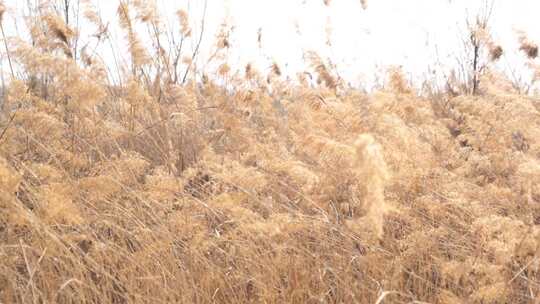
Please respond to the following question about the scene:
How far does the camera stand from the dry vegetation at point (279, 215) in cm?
202

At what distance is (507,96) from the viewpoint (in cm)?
288

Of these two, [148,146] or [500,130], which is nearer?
[500,130]

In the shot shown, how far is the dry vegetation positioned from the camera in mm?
2023

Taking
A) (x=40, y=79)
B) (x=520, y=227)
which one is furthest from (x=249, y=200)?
(x=40, y=79)

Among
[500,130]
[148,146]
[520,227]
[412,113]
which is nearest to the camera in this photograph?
[520,227]

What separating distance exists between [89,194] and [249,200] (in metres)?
0.67

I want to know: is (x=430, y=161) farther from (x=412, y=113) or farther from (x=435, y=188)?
(x=412, y=113)

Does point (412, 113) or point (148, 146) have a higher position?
point (412, 113)

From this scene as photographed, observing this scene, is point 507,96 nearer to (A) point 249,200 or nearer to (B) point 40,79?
(A) point 249,200

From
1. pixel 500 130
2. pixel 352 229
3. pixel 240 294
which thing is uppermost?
pixel 500 130

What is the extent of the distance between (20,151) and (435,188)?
1.93 m

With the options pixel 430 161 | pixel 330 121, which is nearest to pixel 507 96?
pixel 430 161

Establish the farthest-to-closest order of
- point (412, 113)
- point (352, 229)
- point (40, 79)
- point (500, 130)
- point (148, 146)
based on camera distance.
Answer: point (40, 79) < point (148, 146) < point (412, 113) < point (500, 130) < point (352, 229)

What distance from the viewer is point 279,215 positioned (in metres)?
2.18
